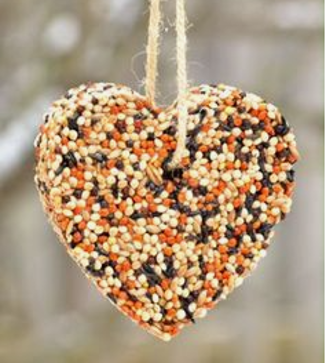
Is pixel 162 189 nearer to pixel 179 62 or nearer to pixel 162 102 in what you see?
pixel 179 62

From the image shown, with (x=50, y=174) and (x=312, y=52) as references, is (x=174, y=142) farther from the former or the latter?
(x=312, y=52)

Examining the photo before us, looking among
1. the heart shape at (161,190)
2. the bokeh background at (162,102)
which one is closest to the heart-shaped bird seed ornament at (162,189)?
the heart shape at (161,190)

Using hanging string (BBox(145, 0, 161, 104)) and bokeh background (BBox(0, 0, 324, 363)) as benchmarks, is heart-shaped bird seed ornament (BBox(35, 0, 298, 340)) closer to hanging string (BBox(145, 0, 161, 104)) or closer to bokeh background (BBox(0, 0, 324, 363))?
hanging string (BBox(145, 0, 161, 104))

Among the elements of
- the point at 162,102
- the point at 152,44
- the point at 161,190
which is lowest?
the point at 161,190

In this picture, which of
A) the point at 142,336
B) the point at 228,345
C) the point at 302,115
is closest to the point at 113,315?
the point at 142,336

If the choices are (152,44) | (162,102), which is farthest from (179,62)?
(162,102)

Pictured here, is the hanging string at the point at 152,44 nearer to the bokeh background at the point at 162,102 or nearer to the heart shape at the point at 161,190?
the heart shape at the point at 161,190

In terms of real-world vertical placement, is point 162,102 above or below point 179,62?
above
